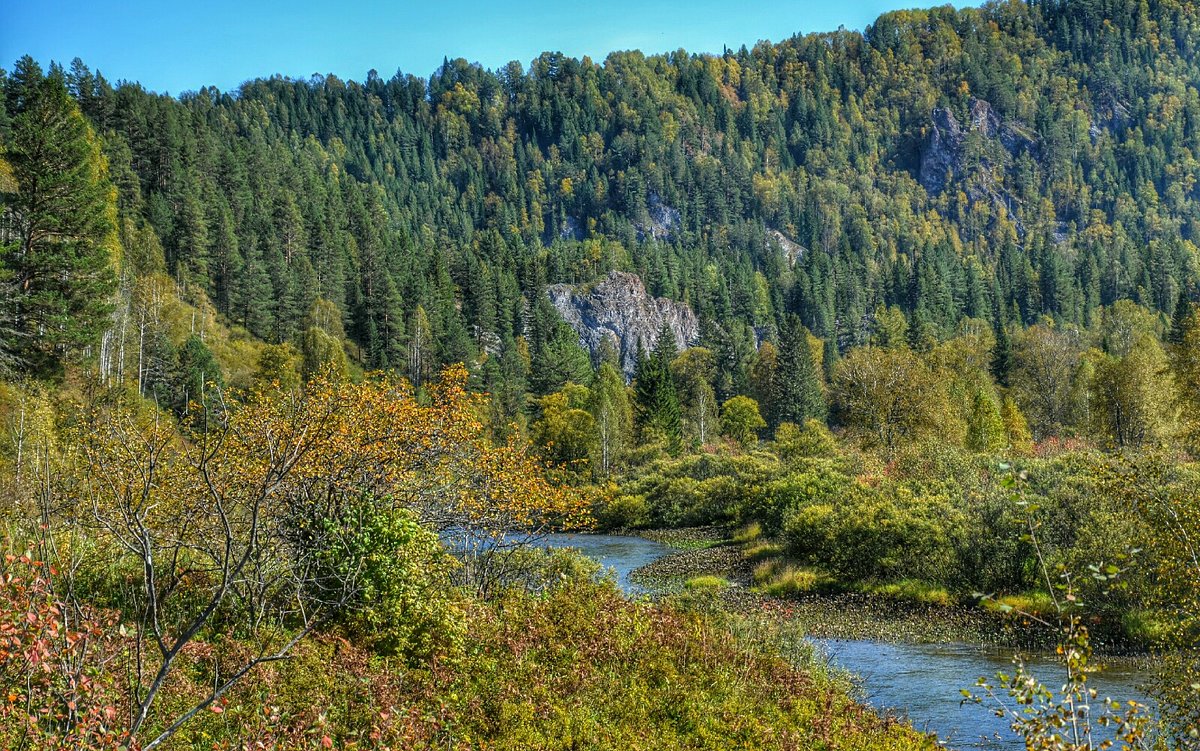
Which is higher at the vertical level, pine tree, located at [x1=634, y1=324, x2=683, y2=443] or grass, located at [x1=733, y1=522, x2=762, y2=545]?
pine tree, located at [x1=634, y1=324, x2=683, y2=443]

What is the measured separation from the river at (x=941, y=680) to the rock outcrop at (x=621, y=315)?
132m

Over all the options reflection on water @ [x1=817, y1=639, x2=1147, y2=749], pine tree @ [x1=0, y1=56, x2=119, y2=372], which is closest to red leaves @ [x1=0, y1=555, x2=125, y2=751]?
reflection on water @ [x1=817, y1=639, x2=1147, y2=749]

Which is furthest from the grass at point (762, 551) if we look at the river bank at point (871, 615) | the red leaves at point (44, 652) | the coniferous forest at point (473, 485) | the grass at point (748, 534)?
the red leaves at point (44, 652)

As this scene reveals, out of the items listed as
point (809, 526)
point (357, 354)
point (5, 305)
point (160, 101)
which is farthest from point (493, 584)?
point (160, 101)

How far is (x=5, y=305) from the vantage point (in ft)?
162

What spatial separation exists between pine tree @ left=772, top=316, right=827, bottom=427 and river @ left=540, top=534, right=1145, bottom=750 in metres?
74.7

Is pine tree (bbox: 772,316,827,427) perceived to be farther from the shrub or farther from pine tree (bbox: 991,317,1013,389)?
the shrub

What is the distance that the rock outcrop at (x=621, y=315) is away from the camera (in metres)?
162

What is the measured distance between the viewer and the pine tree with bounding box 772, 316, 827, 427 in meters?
103

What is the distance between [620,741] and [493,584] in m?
9.43

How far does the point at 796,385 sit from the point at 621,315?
66529mm

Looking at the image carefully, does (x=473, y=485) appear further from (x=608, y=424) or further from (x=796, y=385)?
(x=796, y=385)

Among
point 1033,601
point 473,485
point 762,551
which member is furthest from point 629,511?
point 473,485

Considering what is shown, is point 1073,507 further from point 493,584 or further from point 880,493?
point 493,584
